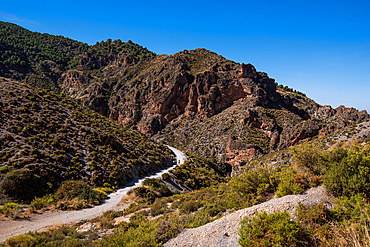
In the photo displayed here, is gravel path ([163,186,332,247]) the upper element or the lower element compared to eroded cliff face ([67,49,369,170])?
lower

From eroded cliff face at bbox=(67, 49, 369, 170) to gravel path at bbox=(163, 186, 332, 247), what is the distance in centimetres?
4230

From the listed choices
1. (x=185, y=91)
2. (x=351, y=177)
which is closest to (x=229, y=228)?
(x=351, y=177)

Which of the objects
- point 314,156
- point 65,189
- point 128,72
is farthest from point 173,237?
point 128,72

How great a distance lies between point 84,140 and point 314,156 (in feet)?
90.6

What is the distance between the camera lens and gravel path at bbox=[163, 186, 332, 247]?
5.46m

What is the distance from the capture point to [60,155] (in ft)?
68.9

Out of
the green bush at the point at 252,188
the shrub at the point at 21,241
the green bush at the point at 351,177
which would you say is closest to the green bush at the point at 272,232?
the green bush at the point at 351,177

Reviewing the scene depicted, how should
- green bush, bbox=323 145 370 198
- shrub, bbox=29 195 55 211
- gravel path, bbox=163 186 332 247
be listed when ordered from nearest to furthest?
green bush, bbox=323 145 370 198, gravel path, bbox=163 186 332 247, shrub, bbox=29 195 55 211

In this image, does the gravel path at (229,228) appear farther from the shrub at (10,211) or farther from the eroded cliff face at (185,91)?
the eroded cliff face at (185,91)

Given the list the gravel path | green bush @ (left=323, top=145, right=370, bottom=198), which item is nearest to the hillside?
the gravel path

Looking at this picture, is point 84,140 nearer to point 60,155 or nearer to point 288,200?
point 60,155

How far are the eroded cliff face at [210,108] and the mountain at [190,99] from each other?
199 mm

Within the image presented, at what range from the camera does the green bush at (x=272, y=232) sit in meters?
4.18

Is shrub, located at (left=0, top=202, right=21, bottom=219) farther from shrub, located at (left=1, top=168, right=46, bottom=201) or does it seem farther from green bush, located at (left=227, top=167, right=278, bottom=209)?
green bush, located at (left=227, top=167, right=278, bottom=209)
